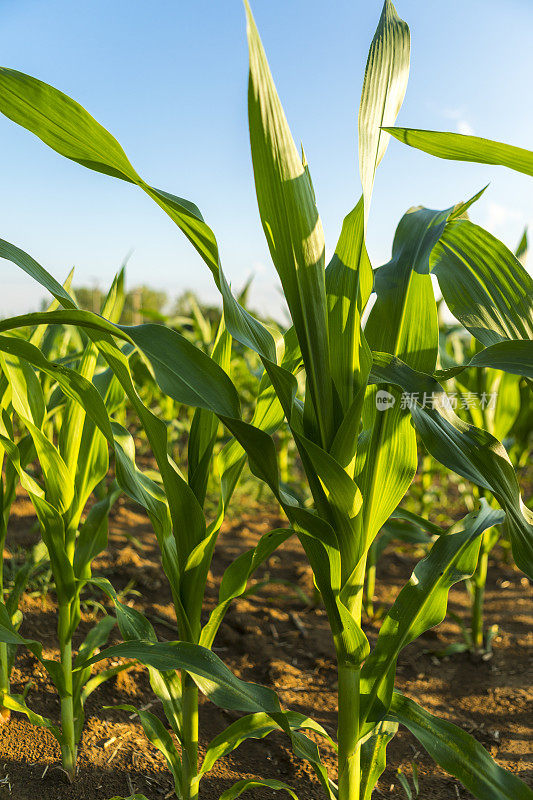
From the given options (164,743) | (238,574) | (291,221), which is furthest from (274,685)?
(291,221)

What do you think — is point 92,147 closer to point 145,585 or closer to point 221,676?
point 221,676

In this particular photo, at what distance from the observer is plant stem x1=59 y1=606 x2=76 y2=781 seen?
1.09 meters

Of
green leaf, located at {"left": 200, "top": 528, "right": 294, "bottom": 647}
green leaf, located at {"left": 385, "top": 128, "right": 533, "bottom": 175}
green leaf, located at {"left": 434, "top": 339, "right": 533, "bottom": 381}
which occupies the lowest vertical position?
green leaf, located at {"left": 200, "top": 528, "right": 294, "bottom": 647}

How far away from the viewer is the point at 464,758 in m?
0.83

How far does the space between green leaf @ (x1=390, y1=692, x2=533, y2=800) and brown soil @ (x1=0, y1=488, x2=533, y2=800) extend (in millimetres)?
413

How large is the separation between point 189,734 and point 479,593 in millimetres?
1090

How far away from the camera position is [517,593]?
Answer: 7.43ft

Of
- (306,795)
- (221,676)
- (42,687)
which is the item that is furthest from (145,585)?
(221,676)

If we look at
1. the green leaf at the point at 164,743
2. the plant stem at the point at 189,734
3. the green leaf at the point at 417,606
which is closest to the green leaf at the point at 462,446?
the green leaf at the point at 417,606

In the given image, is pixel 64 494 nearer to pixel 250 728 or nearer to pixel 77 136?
pixel 250 728

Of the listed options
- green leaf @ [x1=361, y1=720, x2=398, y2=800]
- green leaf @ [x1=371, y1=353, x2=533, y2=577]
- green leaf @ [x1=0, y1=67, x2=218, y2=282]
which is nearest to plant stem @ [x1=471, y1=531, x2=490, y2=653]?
green leaf @ [x1=361, y1=720, x2=398, y2=800]

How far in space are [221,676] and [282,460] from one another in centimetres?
199

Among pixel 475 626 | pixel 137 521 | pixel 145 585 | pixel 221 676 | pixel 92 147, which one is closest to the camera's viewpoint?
pixel 92 147

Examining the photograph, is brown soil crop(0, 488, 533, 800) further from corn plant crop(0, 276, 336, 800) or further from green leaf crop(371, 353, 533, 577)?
green leaf crop(371, 353, 533, 577)
